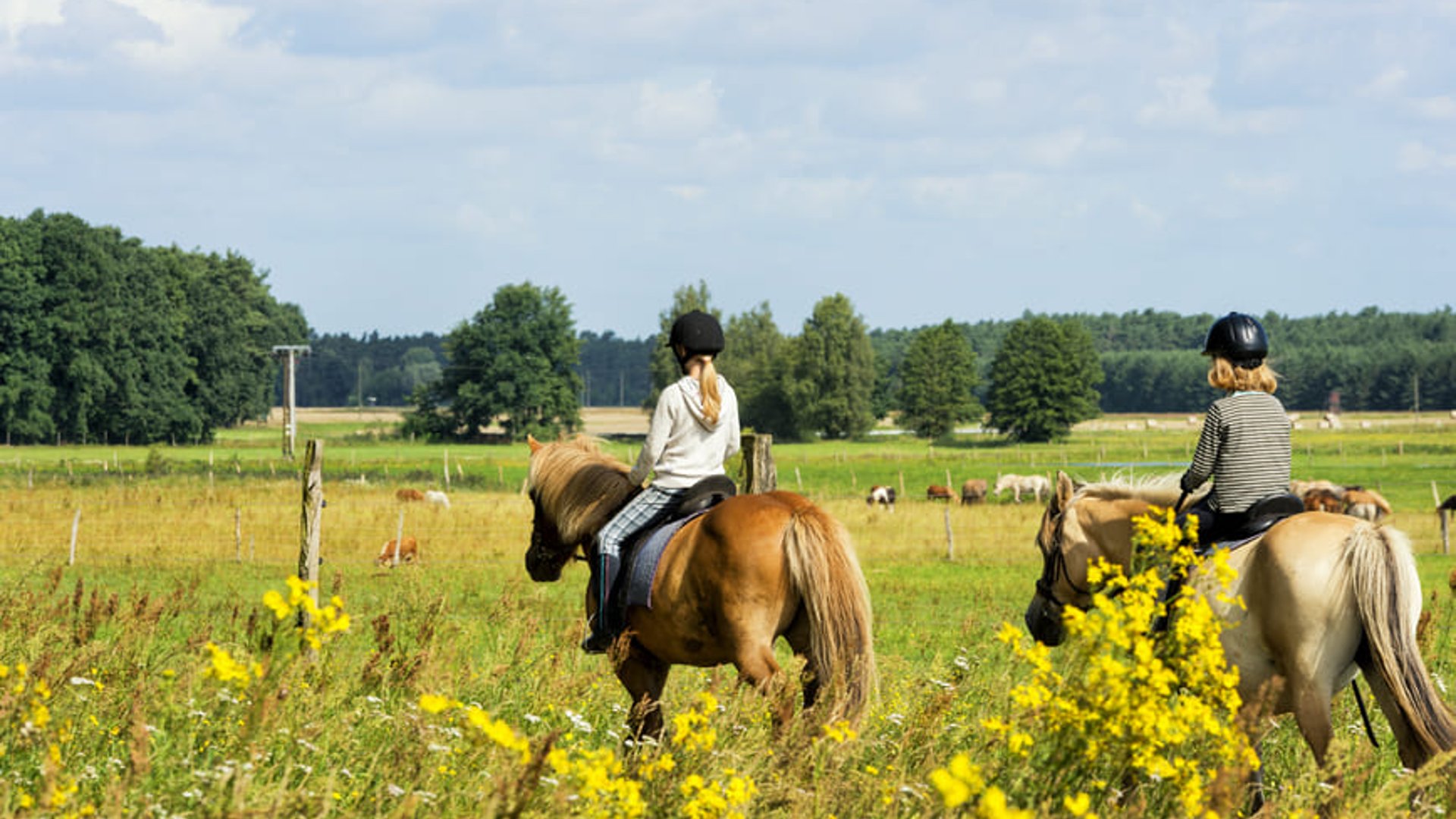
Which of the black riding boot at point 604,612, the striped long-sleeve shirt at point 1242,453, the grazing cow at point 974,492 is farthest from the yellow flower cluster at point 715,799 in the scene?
the grazing cow at point 974,492

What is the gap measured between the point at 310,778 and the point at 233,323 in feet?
349

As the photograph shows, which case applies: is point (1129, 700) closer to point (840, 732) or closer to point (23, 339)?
point (840, 732)

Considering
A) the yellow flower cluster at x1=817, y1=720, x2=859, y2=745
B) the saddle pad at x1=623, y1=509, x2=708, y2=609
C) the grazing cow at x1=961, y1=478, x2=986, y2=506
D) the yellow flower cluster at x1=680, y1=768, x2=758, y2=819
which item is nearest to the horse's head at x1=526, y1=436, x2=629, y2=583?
the saddle pad at x1=623, y1=509, x2=708, y2=609

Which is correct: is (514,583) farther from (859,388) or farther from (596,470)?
(859,388)

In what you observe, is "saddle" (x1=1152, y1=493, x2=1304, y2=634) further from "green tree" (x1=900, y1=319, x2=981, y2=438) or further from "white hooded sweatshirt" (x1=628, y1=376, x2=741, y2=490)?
"green tree" (x1=900, y1=319, x2=981, y2=438)

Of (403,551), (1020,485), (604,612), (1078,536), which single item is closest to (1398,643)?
(1078,536)

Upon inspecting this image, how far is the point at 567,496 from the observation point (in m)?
7.50

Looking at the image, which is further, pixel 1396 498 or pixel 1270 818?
pixel 1396 498

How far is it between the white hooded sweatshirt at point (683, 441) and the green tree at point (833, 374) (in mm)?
105623

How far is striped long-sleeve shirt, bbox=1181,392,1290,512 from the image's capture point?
622 centimetres

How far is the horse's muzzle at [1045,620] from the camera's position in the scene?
7.29 metres

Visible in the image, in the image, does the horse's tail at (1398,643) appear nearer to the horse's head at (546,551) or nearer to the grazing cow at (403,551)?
the horse's head at (546,551)

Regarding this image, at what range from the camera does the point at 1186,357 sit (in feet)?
634

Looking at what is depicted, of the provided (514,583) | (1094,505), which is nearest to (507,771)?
(1094,505)
